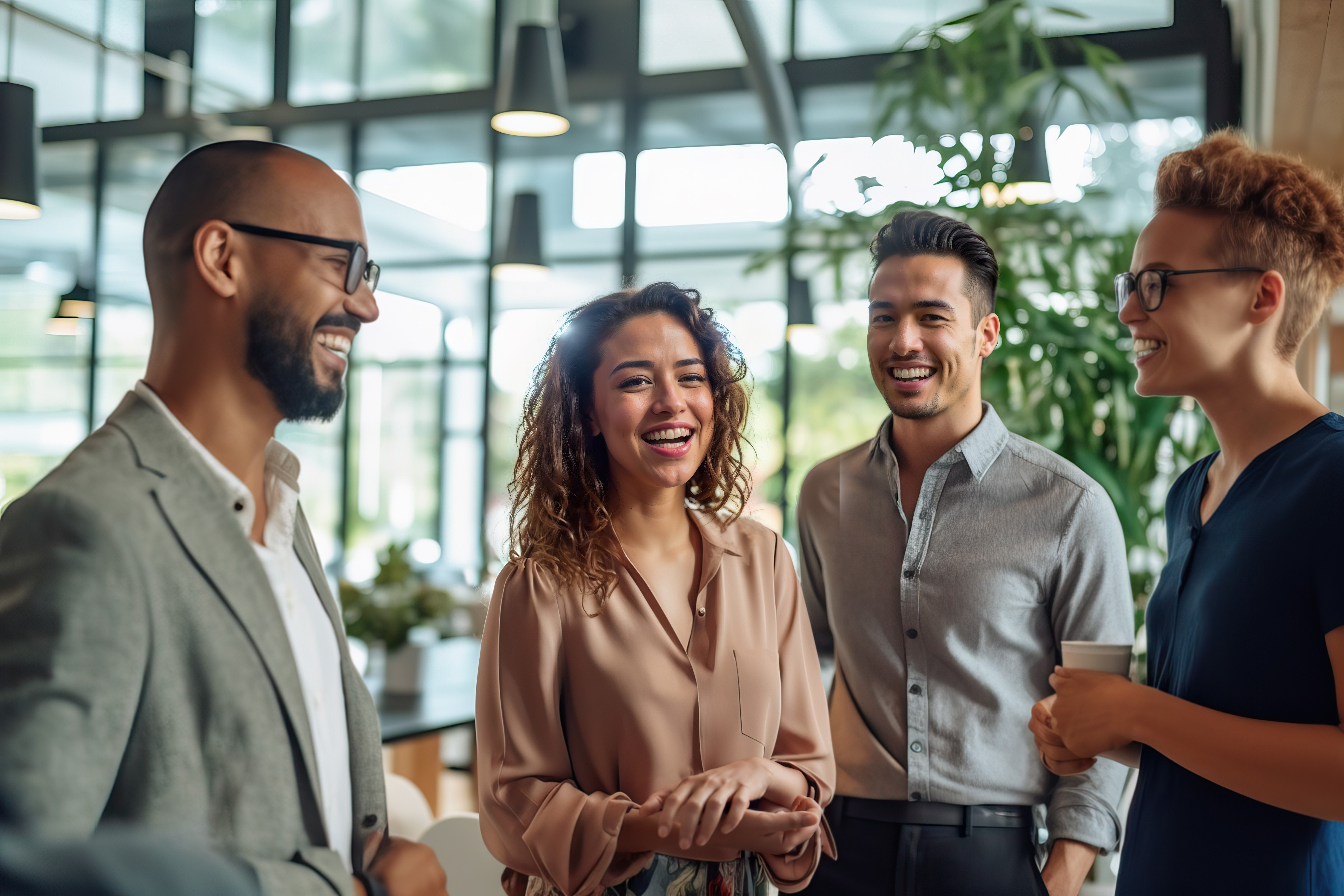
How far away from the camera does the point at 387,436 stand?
965 centimetres

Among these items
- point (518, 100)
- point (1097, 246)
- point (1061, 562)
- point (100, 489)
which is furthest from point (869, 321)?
point (518, 100)

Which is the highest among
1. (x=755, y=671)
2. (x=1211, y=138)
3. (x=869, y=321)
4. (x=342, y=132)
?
(x=342, y=132)

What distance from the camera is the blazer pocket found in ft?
5.39

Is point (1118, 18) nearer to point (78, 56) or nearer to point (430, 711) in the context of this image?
point (430, 711)

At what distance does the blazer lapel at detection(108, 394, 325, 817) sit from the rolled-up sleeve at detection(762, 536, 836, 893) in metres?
0.79

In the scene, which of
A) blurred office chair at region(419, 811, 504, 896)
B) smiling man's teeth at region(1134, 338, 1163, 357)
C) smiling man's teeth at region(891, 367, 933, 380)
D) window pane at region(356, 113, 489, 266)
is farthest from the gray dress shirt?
window pane at region(356, 113, 489, 266)

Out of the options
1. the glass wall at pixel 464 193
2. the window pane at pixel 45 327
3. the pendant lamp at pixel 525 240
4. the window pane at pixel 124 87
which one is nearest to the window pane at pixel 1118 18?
the glass wall at pixel 464 193

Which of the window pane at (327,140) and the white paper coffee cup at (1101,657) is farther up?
the window pane at (327,140)

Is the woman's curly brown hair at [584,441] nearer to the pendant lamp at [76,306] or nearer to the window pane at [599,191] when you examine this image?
the window pane at [599,191]

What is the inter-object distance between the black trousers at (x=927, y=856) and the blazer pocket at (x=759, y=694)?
0.35 metres

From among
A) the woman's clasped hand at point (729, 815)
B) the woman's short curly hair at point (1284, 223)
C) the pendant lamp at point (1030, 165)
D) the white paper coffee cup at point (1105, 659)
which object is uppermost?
the pendant lamp at point (1030, 165)

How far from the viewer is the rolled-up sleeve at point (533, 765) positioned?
1.51m

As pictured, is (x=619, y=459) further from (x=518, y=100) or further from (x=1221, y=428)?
(x=518, y=100)

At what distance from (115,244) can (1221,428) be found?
10.1m
